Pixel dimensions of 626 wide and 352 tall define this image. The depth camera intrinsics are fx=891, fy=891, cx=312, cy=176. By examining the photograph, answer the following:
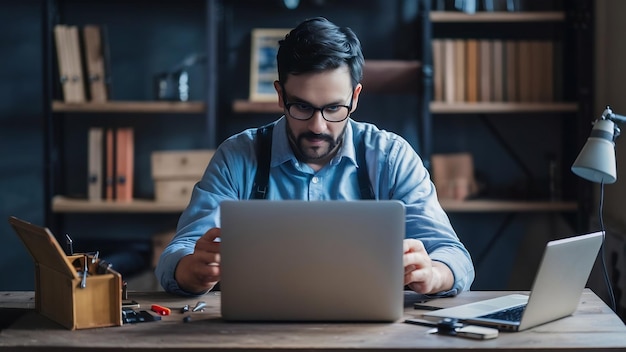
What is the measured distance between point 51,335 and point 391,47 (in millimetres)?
2787

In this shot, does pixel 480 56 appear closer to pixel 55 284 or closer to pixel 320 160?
pixel 320 160

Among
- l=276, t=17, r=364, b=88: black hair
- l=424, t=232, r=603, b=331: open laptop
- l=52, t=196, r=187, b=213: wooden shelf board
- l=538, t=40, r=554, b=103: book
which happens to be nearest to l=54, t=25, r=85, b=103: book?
l=52, t=196, r=187, b=213: wooden shelf board

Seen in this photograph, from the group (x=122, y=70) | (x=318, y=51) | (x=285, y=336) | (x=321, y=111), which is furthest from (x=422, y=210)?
(x=122, y=70)

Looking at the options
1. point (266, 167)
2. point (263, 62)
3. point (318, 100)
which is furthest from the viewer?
point (263, 62)

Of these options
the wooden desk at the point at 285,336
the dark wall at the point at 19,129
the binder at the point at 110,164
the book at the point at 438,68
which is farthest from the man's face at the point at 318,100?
the dark wall at the point at 19,129

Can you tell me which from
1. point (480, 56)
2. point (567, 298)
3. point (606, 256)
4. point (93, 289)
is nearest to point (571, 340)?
point (567, 298)

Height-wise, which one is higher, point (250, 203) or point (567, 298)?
point (250, 203)

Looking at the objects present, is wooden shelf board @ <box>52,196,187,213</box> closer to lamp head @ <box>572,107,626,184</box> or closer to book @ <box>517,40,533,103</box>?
book @ <box>517,40,533,103</box>

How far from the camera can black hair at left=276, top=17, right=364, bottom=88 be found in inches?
87.3

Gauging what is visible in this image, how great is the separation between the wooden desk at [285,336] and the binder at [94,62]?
219cm

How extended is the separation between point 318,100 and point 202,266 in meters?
0.53

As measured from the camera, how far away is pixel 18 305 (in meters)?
1.96

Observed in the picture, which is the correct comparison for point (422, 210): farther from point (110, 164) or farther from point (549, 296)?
point (110, 164)

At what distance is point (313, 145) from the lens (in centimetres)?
229
